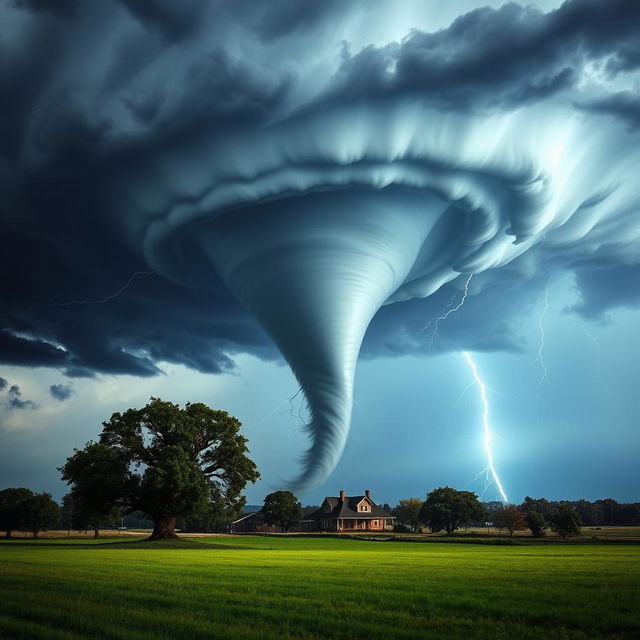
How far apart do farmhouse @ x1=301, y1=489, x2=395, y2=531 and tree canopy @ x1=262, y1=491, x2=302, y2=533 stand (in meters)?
19.0

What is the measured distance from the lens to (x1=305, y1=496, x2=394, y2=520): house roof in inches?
5433

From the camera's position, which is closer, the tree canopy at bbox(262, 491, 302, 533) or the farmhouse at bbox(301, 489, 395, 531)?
the tree canopy at bbox(262, 491, 302, 533)

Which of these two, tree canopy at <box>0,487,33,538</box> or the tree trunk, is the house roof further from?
the tree trunk

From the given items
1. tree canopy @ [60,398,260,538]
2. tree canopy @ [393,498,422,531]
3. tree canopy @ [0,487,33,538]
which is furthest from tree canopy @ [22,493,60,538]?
tree canopy @ [393,498,422,531]

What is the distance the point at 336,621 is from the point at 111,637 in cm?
362

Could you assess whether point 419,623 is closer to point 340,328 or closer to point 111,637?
point 111,637

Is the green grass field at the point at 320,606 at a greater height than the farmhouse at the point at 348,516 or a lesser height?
lesser

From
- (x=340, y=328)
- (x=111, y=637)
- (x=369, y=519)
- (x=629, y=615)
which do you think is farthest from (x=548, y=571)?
(x=369, y=519)

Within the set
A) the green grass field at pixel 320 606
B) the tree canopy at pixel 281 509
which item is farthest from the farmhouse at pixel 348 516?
the green grass field at pixel 320 606

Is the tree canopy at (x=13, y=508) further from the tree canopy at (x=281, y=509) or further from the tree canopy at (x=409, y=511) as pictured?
the tree canopy at (x=409, y=511)

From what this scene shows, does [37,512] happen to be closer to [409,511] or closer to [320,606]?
[409,511]

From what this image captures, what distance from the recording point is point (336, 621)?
10289mm

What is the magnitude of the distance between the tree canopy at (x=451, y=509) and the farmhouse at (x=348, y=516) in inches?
1199

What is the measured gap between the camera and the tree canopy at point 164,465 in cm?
5697
